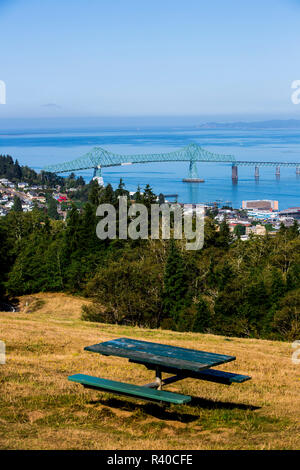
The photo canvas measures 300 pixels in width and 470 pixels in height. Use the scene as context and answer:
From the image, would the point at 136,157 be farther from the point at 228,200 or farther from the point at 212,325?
the point at 212,325

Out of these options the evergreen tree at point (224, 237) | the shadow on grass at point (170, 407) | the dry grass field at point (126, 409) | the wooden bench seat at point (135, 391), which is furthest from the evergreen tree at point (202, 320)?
the wooden bench seat at point (135, 391)

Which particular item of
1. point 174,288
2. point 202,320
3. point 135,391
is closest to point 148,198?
point 174,288

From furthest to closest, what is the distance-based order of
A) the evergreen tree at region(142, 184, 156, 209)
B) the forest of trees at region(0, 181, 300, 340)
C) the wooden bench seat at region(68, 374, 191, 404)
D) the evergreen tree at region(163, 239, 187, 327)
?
the evergreen tree at region(142, 184, 156, 209) → the evergreen tree at region(163, 239, 187, 327) → the forest of trees at region(0, 181, 300, 340) → the wooden bench seat at region(68, 374, 191, 404)

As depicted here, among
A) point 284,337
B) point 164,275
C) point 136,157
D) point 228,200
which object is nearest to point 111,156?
point 136,157

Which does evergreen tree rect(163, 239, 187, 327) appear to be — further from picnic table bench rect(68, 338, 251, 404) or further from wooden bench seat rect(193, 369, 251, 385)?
picnic table bench rect(68, 338, 251, 404)

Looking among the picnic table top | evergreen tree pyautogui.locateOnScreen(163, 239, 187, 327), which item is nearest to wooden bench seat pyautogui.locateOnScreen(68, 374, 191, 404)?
the picnic table top

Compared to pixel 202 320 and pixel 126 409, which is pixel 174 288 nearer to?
pixel 202 320

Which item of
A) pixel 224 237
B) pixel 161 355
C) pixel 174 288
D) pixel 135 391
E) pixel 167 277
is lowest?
pixel 174 288
